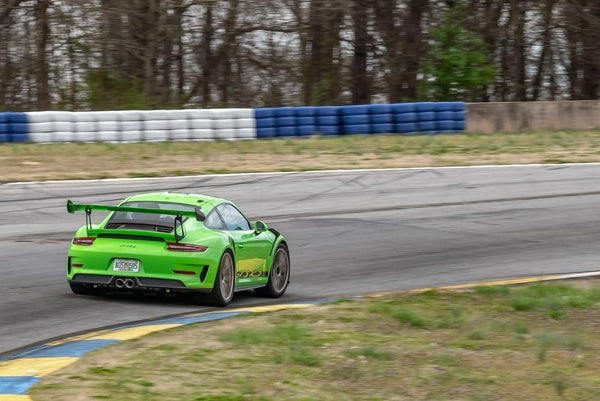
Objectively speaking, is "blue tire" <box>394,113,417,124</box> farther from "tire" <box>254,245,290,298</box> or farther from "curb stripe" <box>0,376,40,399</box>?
"curb stripe" <box>0,376,40,399</box>

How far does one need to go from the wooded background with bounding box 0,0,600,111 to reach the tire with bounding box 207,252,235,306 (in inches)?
854

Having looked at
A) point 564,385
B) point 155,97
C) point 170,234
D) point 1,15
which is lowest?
point 564,385

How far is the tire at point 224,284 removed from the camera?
1030 centimetres

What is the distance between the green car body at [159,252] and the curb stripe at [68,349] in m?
0.36

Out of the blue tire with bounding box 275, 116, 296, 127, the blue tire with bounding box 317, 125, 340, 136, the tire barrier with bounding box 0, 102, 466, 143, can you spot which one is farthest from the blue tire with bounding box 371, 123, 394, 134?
the blue tire with bounding box 275, 116, 296, 127

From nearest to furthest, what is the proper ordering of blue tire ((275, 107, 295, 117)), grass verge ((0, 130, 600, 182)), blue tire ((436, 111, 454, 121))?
grass verge ((0, 130, 600, 182)), blue tire ((275, 107, 295, 117)), blue tire ((436, 111, 454, 121))

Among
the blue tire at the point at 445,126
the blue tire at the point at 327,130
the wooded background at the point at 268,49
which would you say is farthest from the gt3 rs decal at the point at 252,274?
the wooded background at the point at 268,49

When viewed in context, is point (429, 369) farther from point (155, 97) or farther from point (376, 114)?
point (155, 97)

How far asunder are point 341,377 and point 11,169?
50.6 feet

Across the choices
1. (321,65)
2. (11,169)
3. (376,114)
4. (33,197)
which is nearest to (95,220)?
(33,197)

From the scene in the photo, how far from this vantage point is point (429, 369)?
7.50 meters

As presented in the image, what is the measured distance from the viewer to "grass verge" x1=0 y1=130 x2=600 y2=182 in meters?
22.0

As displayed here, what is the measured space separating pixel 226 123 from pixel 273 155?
2752mm

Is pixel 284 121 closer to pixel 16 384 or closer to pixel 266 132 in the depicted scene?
pixel 266 132
